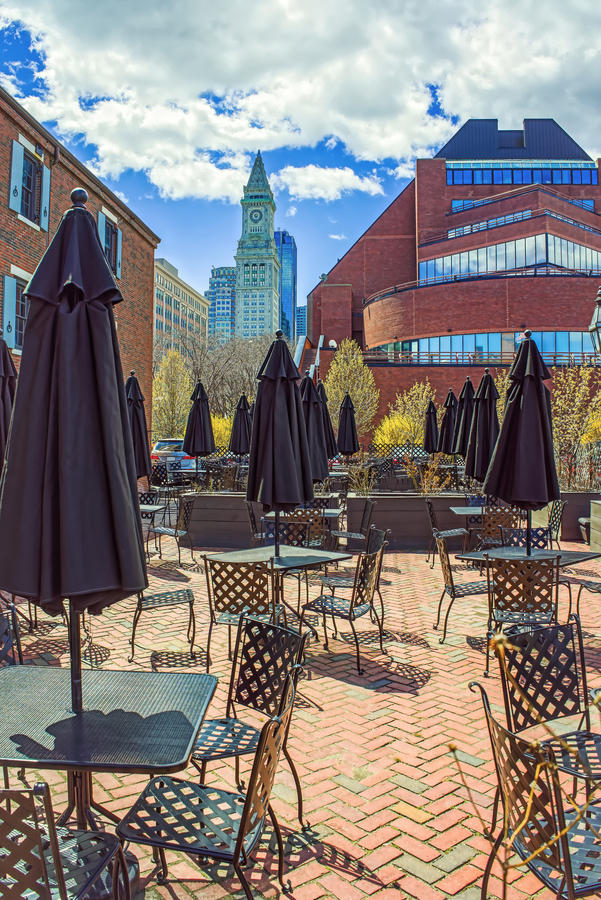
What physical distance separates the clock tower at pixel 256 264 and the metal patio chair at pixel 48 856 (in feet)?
453

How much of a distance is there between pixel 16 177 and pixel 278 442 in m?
12.3

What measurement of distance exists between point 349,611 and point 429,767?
6.04ft

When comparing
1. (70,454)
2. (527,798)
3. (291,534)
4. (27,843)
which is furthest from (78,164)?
(527,798)

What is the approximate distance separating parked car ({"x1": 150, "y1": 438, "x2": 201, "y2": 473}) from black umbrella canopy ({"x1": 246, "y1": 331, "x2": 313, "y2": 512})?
15759mm

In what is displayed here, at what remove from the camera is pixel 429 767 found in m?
3.55

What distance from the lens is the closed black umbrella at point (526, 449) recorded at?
19.1 feet

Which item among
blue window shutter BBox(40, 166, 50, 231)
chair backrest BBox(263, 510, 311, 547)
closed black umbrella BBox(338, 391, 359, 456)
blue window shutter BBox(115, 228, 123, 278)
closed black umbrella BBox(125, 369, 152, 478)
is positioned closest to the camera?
chair backrest BBox(263, 510, 311, 547)

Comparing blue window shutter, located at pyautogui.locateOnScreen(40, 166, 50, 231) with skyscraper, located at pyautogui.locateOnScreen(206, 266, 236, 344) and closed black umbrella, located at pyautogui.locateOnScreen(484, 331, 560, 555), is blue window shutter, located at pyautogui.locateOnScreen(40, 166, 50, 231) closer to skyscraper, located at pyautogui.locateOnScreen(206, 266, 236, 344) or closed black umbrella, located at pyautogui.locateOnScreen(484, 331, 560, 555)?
closed black umbrella, located at pyautogui.locateOnScreen(484, 331, 560, 555)

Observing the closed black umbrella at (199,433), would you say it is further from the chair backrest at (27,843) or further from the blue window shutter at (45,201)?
the chair backrest at (27,843)

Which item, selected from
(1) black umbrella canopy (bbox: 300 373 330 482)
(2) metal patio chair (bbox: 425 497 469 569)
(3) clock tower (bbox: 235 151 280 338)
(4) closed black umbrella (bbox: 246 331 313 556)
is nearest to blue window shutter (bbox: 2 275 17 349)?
(1) black umbrella canopy (bbox: 300 373 330 482)

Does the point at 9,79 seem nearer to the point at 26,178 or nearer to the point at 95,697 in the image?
the point at 26,178

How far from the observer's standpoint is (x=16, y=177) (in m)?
14.2

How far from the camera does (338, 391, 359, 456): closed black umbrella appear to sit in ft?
49.1

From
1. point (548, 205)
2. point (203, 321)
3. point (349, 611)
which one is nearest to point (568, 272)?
point (548, 205)
